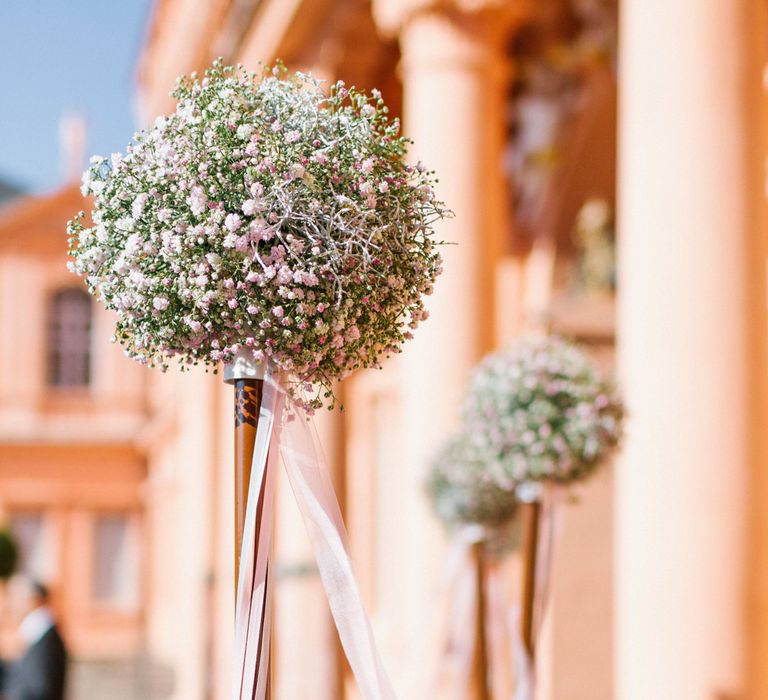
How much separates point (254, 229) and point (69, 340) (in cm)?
2735

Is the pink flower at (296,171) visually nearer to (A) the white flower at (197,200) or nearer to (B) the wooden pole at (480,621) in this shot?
(A) the white flower at (197,200)

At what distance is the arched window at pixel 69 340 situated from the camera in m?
29.1

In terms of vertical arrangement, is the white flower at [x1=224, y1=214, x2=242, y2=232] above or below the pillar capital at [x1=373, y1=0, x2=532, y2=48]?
below

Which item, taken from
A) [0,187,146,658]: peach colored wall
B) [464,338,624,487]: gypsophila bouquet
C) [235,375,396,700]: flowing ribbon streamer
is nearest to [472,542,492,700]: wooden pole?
[464,338,624,487]: gypsophila bouquet

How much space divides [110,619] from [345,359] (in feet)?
87.3

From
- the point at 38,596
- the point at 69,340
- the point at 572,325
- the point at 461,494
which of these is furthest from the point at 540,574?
the point at 69,340

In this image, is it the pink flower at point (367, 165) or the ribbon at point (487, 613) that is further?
the ribbon at point (487, 613)

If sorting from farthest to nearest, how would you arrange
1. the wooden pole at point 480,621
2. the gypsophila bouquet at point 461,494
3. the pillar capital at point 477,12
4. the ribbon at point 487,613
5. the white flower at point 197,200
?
the pillar capital at point 477,12 < the wooden pole at point 480,621 < the gypsophila bouquet at point 461,494 < the ribbon at point 487,613 < the white flower at point 197,200

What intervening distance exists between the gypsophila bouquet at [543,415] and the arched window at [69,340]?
2494 cm

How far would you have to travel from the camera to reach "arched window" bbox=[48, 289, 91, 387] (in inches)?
1144

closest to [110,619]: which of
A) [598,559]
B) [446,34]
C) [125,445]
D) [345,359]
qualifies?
[125,445]

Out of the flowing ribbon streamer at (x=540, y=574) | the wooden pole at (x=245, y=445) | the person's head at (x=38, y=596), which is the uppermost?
the wooden pole at (x=245, y=445)

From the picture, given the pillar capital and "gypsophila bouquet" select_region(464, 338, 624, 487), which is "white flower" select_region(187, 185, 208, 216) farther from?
the pillar capital

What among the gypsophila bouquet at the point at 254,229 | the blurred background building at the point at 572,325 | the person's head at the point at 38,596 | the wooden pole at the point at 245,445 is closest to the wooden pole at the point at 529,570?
the blurred background building at the point at 572,325
